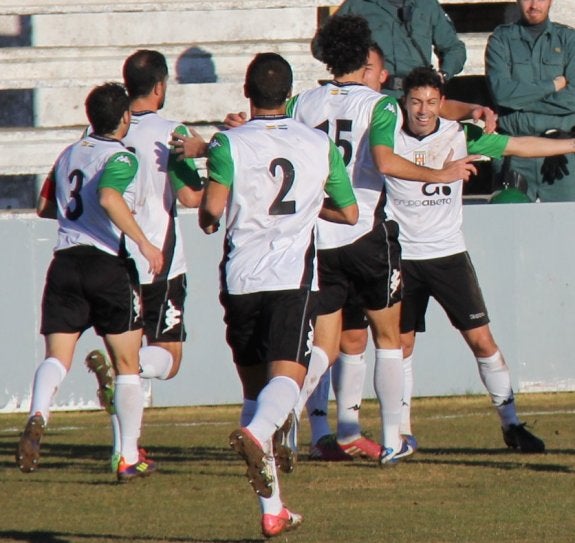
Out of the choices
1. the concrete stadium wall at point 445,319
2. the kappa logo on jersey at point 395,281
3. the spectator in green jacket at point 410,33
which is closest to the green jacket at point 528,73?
the spectator in green jacket at point 410,33

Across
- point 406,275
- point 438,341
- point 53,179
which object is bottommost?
point 438,341

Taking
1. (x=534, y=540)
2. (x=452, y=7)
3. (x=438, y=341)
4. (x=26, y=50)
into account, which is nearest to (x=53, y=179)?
(x=534, y=540)

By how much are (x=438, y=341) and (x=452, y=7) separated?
6.33 meters

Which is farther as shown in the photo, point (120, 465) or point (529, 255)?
point (529, 255)

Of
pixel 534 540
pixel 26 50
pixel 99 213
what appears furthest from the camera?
pixel 26 50

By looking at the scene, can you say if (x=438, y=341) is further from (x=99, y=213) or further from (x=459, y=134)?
(x=99, y=213)

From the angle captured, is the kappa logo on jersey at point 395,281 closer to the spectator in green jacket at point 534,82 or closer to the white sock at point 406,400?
the white sock at point 406,400

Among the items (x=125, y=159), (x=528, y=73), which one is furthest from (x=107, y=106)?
(x=528, y=73)

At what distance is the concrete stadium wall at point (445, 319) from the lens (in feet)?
38.5

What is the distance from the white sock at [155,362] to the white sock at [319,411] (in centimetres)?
94

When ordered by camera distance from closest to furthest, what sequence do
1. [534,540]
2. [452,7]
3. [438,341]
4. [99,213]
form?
[534,540], [99,213], [438,341], [452,7]

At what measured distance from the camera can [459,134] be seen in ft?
29.3

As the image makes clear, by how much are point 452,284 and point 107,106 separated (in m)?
2.29

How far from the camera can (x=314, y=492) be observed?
310 inches
